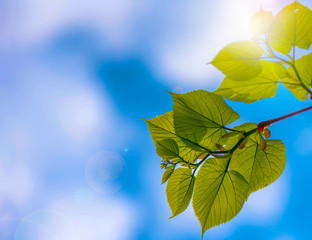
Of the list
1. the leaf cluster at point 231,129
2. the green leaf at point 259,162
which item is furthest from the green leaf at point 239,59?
the green leaf at point 259,162

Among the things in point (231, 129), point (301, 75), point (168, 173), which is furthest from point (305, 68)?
point (168, 173)

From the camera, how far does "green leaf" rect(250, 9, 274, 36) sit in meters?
0.34

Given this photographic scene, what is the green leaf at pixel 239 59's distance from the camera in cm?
34

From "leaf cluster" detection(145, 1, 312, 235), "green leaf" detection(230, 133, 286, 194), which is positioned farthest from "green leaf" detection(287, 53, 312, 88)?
"green leaf" detection(230, 133, 286, 194)

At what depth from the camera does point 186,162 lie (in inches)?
16.6

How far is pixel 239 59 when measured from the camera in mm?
344

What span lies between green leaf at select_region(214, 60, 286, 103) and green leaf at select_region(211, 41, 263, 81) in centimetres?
2

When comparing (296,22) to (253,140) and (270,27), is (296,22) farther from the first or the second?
(253,140)

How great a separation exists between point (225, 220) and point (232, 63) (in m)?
0.24

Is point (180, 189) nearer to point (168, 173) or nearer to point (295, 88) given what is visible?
point (168, 173)

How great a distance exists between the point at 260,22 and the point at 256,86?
0.09m

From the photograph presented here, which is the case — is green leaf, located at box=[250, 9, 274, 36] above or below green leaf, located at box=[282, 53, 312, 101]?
above

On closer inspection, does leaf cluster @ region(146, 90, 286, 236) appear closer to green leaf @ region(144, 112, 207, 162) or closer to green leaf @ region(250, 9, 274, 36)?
green leaf @ region(144, 112, 207, 162)

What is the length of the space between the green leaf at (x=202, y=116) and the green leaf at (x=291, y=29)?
11 centimetres
